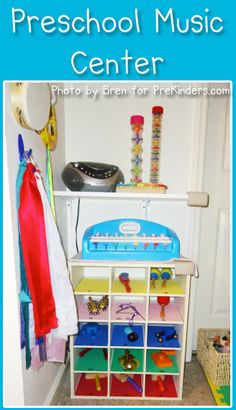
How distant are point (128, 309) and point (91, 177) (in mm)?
741

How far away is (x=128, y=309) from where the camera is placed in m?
1.20

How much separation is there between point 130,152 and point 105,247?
61 cm

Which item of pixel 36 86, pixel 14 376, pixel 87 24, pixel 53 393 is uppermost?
pixel 87 24

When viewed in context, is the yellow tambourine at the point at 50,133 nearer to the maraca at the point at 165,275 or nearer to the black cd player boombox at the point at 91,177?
the black cd player boombox at the point at 91,177

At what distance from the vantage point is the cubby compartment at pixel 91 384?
1139 mm

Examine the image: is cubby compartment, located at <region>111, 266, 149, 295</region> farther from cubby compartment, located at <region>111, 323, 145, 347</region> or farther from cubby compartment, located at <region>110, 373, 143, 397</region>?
cubby compartment, located at <region>110, 373, 143, 397</region>

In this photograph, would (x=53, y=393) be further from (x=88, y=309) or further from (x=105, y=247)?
(x=105, y=247)

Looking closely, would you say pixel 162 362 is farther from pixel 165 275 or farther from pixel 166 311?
pixel 165 275

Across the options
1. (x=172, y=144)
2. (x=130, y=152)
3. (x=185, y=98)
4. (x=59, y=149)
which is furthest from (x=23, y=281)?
(x=185, y=98)

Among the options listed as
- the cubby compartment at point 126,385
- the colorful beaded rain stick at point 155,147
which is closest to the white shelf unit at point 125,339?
the cubby compartment at point 126,385

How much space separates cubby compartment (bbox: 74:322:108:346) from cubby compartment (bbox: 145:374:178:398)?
0.35 meters

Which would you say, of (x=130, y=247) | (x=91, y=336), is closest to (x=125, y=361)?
(x=91, y=336)

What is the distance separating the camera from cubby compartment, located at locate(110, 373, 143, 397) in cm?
114

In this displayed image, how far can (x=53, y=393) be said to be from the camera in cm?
111
